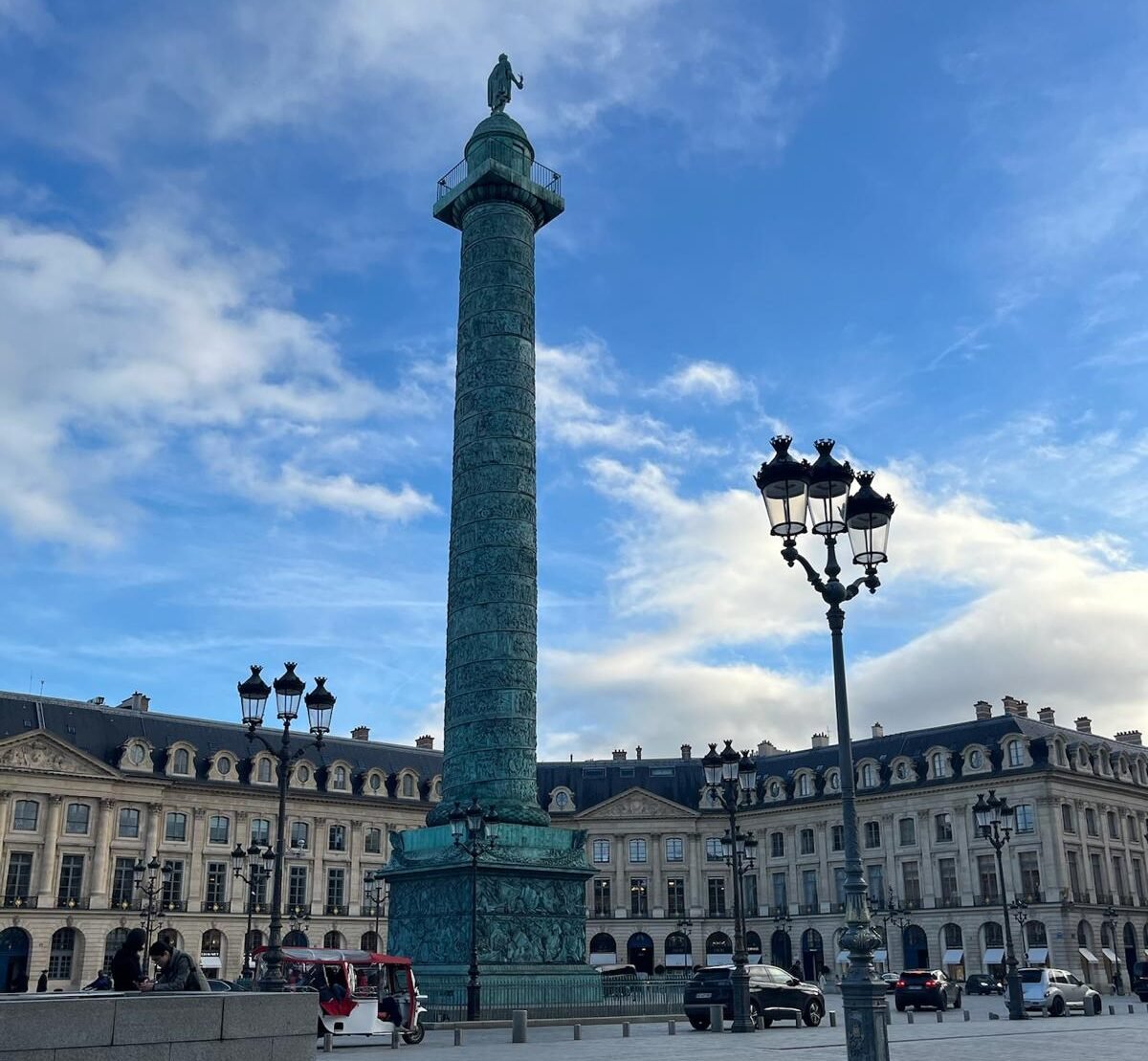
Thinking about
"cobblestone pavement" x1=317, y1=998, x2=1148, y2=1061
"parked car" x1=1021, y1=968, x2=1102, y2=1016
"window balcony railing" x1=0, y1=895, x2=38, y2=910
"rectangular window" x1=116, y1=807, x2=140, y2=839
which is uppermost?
"rectangular window" x1=116, y1=807, x2=140, y2=839

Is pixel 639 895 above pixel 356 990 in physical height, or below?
above

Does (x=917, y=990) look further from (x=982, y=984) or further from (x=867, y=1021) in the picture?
(x=867, y=1021)

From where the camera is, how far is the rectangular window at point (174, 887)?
213 ft

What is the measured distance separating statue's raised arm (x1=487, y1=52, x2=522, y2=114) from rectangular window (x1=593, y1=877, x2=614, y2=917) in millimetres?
48535

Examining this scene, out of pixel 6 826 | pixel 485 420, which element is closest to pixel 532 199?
pixel 485 420

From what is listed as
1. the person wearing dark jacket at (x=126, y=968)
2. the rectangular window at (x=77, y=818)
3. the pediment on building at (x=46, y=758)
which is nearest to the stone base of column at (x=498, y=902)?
the person wearing dark jacket at (x=126, y=968)

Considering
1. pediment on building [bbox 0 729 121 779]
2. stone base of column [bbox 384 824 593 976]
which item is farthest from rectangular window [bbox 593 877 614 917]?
stone base of column [bbox 384 824 593 976]

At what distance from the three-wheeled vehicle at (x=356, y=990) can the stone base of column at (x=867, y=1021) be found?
518 inches

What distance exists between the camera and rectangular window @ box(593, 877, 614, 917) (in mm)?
75875

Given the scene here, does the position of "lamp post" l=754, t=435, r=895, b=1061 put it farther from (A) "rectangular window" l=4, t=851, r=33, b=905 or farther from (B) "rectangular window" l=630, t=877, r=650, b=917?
(B) "rectangular window" l=630, t=877, r=650, b=917

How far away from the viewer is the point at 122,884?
209ft

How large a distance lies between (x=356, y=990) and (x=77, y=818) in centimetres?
4478

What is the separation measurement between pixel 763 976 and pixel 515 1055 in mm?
12191

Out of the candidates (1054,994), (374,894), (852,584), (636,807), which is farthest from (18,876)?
(852,584)
